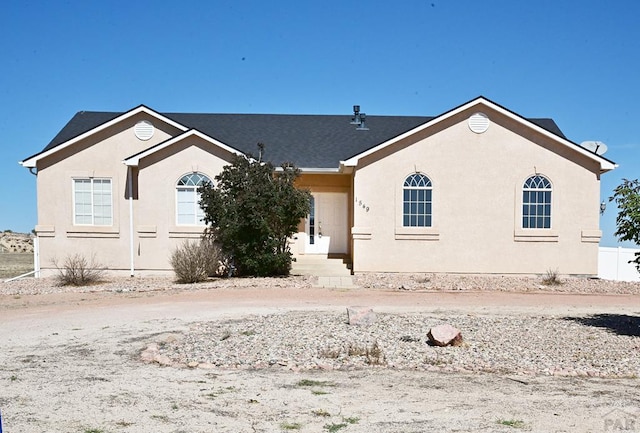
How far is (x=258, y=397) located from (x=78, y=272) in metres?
12.4

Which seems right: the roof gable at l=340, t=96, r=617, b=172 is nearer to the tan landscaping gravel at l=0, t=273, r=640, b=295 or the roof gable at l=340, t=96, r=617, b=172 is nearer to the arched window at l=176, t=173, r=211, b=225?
the tan landscaping gravel at l=0, t=273, r=640, b=295

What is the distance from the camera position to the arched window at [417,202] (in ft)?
60.2

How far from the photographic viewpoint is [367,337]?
9.05m

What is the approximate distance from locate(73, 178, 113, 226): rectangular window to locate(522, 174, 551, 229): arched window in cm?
1324

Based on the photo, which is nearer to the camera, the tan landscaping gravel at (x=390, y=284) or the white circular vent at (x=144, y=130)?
the tan landscaping gravel at (x=390, y=284)

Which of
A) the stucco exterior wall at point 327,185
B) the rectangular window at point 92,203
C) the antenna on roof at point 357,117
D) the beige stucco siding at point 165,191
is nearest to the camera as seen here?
the beige stucco siding at point 165,191

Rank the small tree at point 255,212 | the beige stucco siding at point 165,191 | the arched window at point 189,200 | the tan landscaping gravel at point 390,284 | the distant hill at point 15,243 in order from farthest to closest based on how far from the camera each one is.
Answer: the distant hill at point 15,243
the arched window at point 189,200
the beige stucco siding at point 165,191
the small tree at point 255,212
the tan landscaping gravel at point 390,284

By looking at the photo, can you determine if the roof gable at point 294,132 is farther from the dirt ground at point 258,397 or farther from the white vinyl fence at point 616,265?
the dirt ground at point 258,397

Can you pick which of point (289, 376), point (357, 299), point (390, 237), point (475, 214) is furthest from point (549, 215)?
point (289, 376)

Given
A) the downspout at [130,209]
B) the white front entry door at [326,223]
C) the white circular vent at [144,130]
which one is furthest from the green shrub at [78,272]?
the white front entry door at [326,223]

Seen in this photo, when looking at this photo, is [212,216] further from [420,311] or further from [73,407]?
[73,407]

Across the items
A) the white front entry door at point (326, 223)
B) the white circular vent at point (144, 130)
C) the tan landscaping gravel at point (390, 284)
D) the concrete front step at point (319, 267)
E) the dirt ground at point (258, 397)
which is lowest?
the tan landscaping gravel at point (390, 284)

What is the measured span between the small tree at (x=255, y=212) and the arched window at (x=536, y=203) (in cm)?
694

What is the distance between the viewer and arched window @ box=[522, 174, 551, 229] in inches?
723
